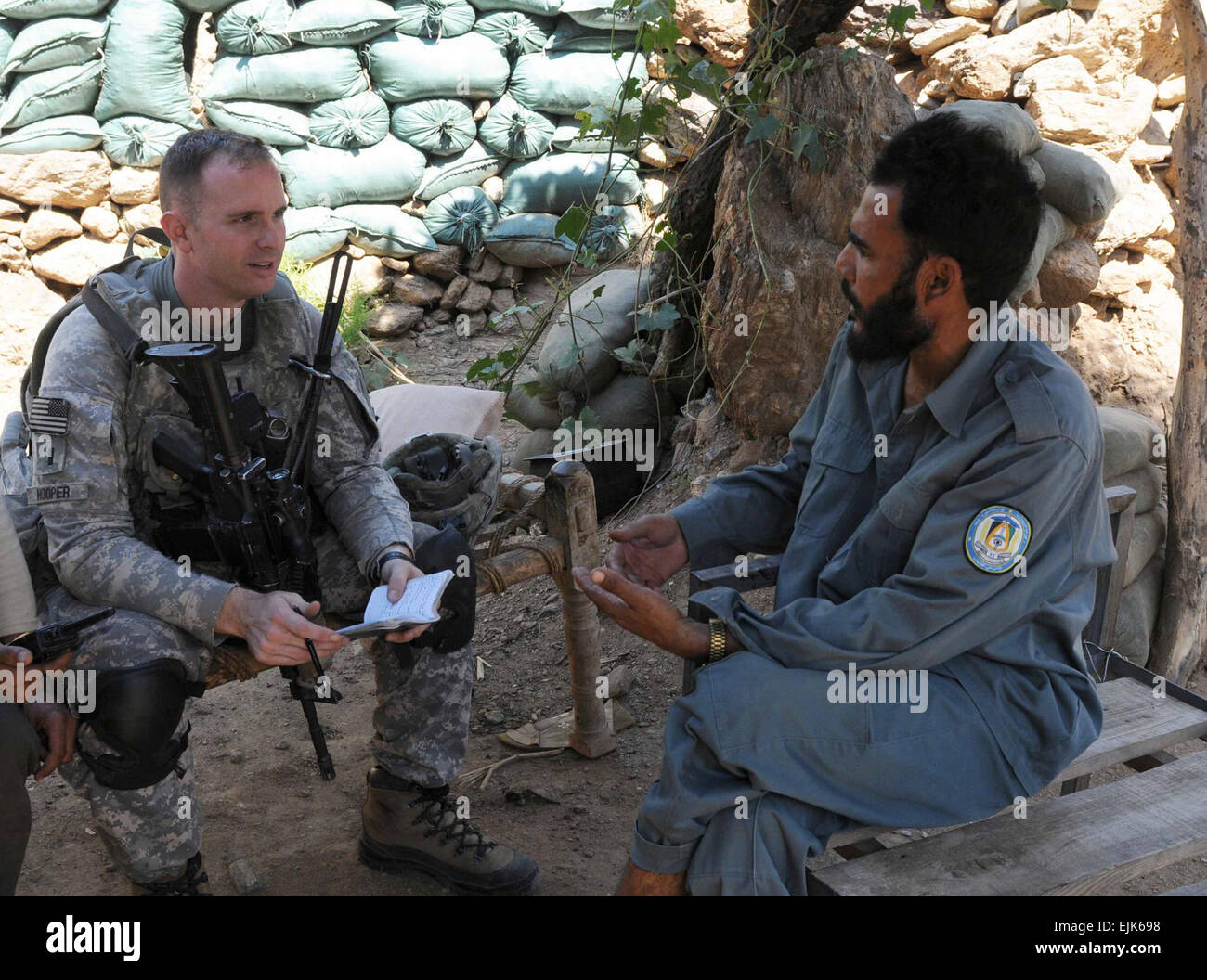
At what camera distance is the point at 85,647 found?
2244 millimetres

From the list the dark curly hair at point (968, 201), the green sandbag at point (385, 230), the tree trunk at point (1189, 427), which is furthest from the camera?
the green sandbag at point (385, 230)

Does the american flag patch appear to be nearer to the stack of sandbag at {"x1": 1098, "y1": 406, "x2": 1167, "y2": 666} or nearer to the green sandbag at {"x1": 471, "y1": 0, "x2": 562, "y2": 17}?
the stack of sandbag at {"x1": 1098, "y1": 406, "x2": 1167, "y2": 666}

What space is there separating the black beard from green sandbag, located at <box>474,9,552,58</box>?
587 cm

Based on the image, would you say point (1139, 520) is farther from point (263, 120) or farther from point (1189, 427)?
point (263, 120)

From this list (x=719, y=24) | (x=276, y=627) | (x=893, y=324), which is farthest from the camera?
(x=719, y=24)

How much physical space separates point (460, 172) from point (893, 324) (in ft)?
18.9

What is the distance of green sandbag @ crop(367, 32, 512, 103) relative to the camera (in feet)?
23.3

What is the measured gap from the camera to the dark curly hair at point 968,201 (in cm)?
197

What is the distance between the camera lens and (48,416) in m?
2.34

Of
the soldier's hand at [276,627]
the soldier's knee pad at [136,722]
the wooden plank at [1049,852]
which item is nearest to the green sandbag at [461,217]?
the soldier's hand at [276,627]

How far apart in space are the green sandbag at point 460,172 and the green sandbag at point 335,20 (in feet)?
3.11

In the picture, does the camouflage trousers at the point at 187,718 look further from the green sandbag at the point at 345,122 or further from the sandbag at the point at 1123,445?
the green sandbag at the point at 345,122

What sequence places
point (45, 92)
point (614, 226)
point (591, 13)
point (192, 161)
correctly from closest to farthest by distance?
point (192, 161)
point (614, 226)
point (45, 92)
point (591, 13)

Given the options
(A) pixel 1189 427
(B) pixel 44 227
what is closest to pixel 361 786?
(A) pixel 1189 427
